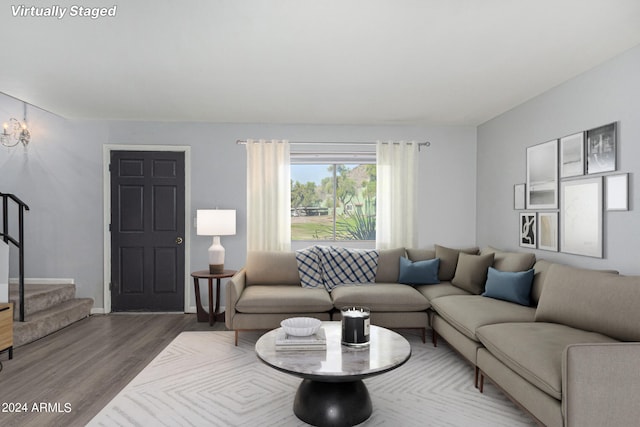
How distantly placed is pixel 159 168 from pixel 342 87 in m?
2.68

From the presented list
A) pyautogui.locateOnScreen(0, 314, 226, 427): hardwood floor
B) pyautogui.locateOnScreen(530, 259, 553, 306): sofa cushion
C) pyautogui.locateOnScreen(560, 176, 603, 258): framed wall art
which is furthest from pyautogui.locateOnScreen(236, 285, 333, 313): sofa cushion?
pyautogui.locateOnScreen(560, 176, 603, 258): framed wall art

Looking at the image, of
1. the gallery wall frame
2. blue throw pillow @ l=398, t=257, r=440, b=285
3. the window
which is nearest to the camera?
the gallery wall frame

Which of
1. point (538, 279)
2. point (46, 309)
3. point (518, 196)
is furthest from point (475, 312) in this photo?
point (46, 309)

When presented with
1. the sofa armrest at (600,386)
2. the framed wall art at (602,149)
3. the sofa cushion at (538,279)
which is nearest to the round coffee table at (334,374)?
the sofa armrest at (600,386)

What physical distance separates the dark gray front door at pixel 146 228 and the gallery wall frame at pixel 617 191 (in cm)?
439

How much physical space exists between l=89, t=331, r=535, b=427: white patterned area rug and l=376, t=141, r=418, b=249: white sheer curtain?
1701mm

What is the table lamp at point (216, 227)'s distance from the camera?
14.7 feet

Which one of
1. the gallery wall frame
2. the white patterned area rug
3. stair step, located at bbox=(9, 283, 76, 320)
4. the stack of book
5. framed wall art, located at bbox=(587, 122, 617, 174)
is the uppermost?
framed wall art, located at bbox=(587, 122, 617, 174)

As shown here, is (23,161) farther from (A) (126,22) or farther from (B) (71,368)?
(A) (126,22)

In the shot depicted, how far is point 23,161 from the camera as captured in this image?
485cm

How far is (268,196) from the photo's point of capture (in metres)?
4.92

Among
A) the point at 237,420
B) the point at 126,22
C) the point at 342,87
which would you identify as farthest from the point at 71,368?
the point at 342,87

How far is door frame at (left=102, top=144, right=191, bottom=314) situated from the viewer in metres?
4.94

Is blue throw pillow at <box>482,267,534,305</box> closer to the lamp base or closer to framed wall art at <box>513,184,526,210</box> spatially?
framed wall art at <box>513,184,526,210</box>
